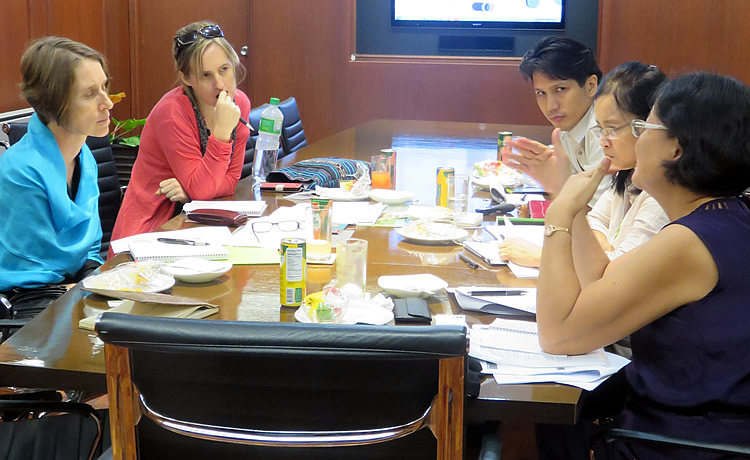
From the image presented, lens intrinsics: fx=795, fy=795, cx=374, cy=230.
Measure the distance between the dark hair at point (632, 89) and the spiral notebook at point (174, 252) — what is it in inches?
41.7

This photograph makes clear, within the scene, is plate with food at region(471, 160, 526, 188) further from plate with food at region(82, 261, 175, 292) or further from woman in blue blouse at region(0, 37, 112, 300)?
plate with food at region(82, 261, 175, 292)

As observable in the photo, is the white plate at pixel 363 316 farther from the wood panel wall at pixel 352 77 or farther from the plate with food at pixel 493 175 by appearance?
the wood panel wall at pixel 352 77

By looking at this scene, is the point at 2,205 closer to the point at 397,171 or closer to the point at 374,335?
the point at 397,171

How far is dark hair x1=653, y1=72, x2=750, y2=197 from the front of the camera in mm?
1417

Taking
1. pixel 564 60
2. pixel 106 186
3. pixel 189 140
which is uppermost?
pixel 564 60

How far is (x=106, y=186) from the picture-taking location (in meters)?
3.26

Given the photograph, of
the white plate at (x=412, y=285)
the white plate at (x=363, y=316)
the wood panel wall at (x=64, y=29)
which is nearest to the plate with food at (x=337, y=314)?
the white plate at (x=363, y=316)

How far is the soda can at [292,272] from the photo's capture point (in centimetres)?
163

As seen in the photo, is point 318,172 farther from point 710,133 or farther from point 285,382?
point 285,382

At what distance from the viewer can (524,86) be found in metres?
6.40

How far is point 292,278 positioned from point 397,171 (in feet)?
5.66

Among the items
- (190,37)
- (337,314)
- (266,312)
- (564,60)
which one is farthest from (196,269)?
(564,60)

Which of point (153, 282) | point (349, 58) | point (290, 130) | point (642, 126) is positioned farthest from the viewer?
point (349, 58)

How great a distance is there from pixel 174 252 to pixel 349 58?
4.90 meters
